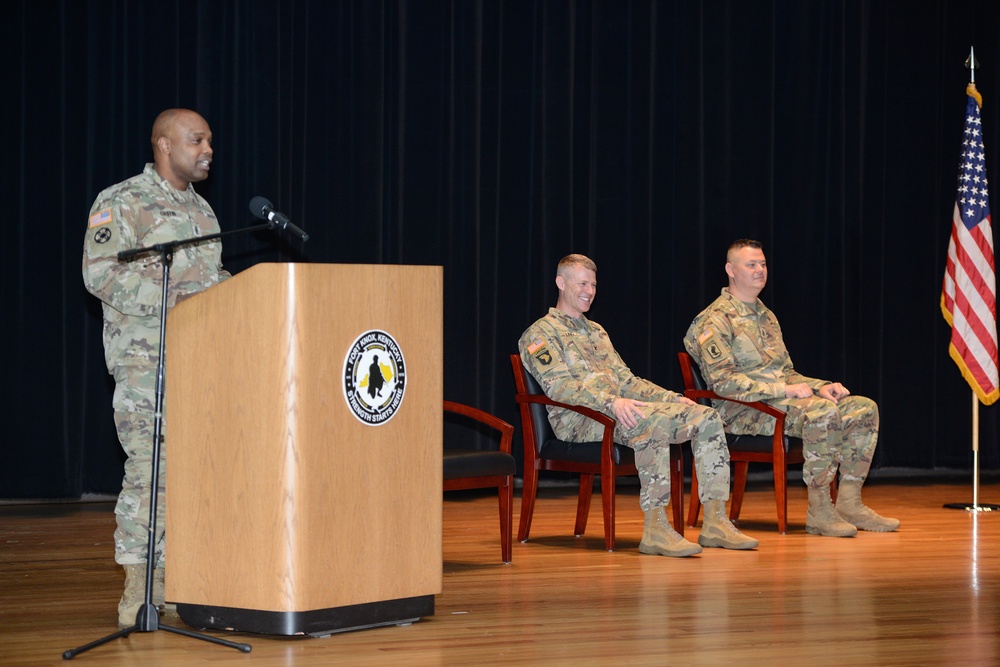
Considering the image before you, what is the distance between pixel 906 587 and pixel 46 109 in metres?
4.64

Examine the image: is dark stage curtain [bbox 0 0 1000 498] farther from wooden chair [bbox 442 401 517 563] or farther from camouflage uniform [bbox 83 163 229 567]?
camouflage uniform [bbox 83 163 229 567]

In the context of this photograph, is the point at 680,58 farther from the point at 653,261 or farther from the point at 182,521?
the point at 182,521

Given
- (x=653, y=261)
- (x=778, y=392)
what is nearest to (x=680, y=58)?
(x=653, y=261)

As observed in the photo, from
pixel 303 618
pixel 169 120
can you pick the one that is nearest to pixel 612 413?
pixel 303 618

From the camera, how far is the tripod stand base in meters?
6.08

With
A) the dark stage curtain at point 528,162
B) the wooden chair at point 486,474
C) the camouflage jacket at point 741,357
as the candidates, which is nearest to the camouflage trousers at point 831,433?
the camouflage jacket at point 741,357

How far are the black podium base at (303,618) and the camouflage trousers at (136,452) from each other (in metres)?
0.27

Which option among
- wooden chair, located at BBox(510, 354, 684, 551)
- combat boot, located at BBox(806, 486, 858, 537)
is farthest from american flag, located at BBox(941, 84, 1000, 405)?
wooden chair, located at BBox(510, 354, 684, 551)

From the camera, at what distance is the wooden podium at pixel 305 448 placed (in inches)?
116

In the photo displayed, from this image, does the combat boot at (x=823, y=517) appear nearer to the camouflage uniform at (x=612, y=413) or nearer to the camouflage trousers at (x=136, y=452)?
A: the camouflage uniform at (x=612, y=413)

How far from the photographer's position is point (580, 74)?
6.98 m

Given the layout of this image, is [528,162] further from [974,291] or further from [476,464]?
[476,464]

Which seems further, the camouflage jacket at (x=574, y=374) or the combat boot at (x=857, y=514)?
the combat boot at (x=857, y=514)

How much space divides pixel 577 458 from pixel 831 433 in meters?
1.19
